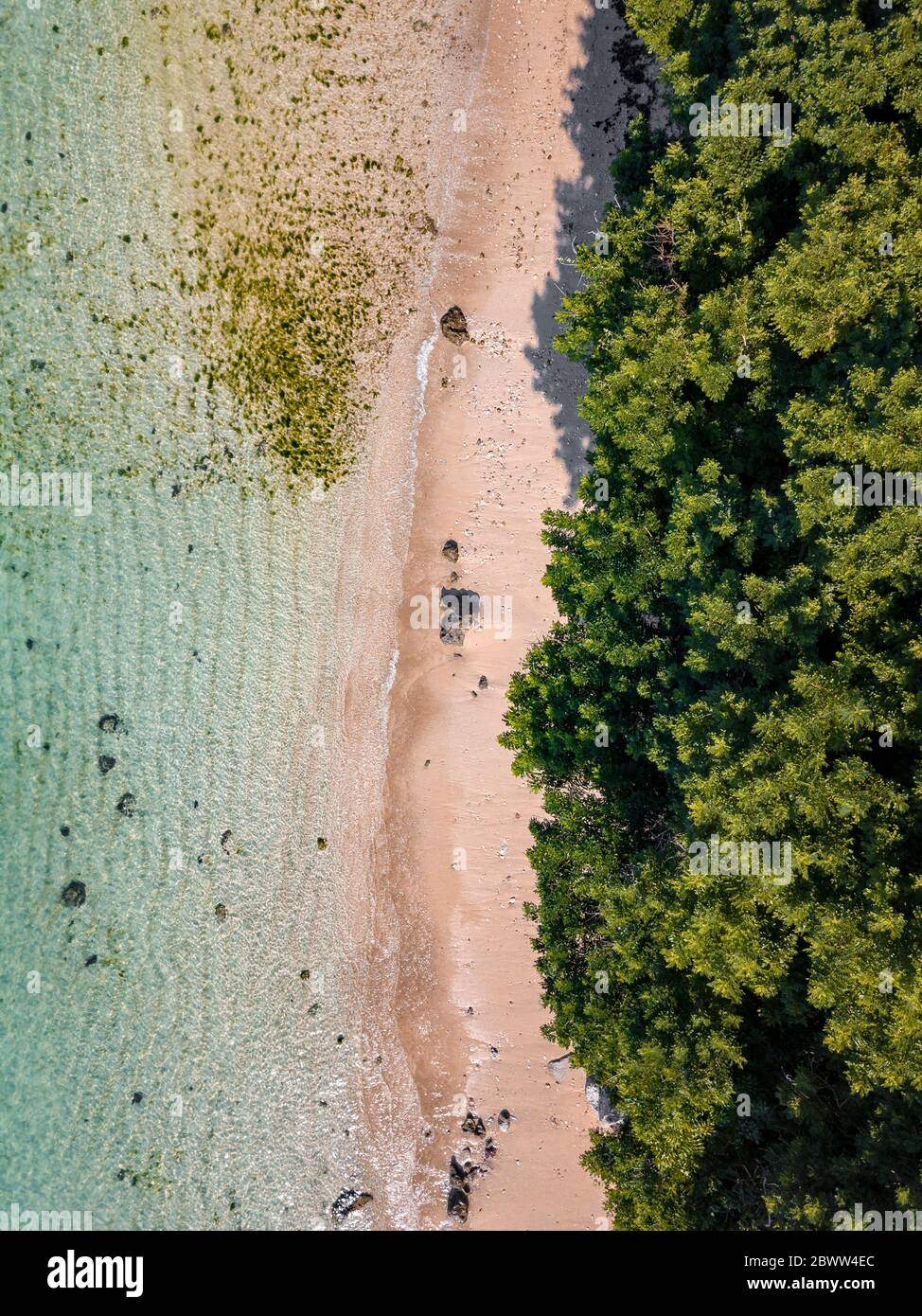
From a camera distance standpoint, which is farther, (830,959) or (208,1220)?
(208,1220)

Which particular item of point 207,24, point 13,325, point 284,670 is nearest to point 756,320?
point 284,670

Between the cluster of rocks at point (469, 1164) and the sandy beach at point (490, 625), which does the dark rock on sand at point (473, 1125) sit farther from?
the sandy beach at point (490, 625)

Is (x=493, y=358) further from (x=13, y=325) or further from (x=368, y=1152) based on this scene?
(x=368, y=1152)

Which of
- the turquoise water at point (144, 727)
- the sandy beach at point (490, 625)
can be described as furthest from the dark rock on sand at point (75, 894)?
the sandy beach at point (490, 625)

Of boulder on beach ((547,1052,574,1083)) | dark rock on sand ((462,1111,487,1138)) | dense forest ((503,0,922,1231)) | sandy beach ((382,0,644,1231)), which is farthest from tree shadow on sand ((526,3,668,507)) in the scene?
dark rock on sand ((462,1111,487,1138))

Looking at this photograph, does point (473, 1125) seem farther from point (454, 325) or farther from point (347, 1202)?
point (454, 325)

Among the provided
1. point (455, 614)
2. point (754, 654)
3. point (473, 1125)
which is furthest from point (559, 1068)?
point (754, 654)
